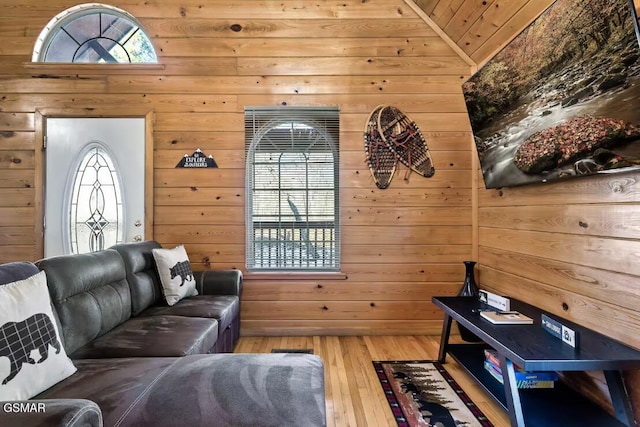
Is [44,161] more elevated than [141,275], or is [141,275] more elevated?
[44,161]

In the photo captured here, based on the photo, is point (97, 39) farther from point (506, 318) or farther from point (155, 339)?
point (506, 318)

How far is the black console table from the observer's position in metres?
1.36

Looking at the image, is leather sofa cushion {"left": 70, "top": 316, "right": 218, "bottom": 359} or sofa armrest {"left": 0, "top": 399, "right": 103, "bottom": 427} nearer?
sofa armrest {"left": 0, "top": 399, "right": 103, "bottom": 427}

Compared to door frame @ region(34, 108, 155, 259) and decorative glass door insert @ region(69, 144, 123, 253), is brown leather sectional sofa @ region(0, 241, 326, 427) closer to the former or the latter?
door frame @ region(34, 108, 155, 259)

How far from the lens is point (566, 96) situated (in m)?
1.64

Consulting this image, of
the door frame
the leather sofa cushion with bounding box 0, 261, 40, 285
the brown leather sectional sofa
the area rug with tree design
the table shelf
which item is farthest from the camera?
the door frame

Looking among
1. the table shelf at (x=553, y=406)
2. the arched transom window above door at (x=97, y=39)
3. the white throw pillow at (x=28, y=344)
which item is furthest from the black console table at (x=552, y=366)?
the arched transom window above door at (x=97, y=39)

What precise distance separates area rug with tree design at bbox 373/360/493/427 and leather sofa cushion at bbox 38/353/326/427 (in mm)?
736

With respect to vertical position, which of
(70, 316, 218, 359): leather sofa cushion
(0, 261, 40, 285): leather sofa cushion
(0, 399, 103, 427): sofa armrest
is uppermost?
(0, 261, 40, 285): leather sofa cushion

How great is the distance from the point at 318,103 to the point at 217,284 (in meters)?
1.79

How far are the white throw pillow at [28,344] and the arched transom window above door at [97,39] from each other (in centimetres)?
244

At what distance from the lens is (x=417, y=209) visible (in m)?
2.93

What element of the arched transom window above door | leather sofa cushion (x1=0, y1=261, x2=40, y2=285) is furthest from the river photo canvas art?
the arched transom window above door

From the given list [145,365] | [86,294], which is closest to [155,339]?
[145,365]
